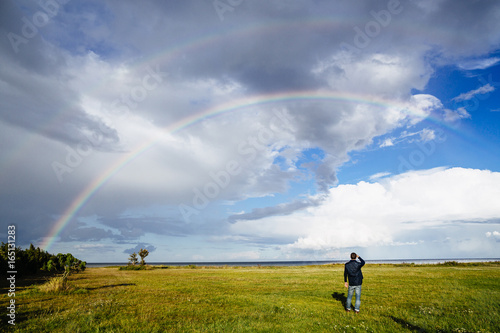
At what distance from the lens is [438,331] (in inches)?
373

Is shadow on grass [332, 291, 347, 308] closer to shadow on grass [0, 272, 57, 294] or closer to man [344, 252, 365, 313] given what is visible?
man [344, 252, 365, 313]

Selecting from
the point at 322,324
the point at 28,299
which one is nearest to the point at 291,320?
the point at 322,324

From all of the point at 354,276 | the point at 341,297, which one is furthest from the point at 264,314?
the point at 341,297

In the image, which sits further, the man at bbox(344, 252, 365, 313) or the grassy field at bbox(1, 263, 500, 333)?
the man at bbox(344, 252, 365, 313)

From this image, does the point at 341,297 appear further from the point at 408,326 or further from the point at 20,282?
the point at 20,282

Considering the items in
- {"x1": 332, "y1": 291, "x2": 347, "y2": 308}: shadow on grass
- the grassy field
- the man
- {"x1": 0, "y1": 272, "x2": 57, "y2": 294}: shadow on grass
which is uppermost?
the man

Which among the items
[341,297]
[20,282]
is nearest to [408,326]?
[341,297]

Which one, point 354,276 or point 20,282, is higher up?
point 354,276

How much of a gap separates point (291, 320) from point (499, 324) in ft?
26.1

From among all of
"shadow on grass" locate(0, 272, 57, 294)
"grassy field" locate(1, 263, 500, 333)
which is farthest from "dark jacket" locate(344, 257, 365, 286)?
"shadow on grass" locate(0, 272, 57, 294)

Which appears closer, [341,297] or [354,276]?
[354,276]

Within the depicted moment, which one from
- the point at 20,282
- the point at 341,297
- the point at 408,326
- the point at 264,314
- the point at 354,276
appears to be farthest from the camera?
the point at 20,282

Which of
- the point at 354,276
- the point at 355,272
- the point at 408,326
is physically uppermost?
the point at 355,272

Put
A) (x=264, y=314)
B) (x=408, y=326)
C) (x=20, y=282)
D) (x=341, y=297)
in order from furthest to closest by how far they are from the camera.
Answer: (x=20, y=282), (x=341, y=297), (x=264, y=314), (x=408, y=326)
